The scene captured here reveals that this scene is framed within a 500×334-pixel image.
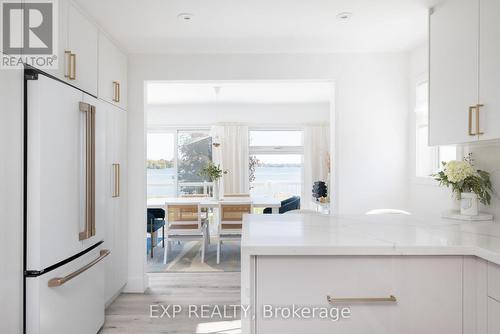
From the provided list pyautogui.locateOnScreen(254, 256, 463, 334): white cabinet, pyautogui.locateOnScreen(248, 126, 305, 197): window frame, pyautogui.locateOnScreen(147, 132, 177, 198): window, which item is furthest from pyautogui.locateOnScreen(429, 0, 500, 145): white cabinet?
pyautogui.locateOnScreen(147, 132, 177, 198): window

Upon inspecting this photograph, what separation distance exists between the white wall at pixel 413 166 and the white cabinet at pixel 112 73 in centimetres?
280

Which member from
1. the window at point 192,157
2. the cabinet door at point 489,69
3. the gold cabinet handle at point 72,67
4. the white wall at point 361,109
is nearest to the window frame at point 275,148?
the window at point 192,157

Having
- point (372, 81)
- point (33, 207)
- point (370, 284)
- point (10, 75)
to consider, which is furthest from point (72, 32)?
point (372, 81)

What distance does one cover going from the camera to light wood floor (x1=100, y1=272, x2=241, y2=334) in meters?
2.81

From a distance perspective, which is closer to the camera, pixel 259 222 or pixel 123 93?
pixel 259 222

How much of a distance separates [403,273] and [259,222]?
2.55 ft

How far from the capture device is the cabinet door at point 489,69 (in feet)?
5.86

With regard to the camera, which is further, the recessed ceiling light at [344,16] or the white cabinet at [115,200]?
the white cabinet at [115,200]

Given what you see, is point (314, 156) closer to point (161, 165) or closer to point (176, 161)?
point (176, 161)

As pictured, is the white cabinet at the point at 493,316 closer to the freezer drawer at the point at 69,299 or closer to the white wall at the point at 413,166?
the white wall at the point at 413,166

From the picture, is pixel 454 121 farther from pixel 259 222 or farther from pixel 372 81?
pixel 372 81

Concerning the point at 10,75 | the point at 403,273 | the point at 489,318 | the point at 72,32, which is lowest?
the point at 489,318

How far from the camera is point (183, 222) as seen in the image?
15.3 feet

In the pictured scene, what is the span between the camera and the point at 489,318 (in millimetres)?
1282
